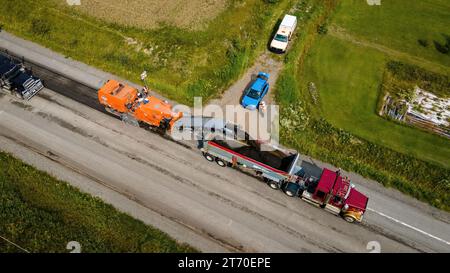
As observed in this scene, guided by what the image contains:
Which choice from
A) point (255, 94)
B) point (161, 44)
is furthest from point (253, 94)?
point (161, 44)

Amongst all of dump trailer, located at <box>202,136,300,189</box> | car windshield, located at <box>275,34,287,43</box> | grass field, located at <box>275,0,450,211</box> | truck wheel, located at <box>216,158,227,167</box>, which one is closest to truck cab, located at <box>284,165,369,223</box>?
dump trailer, located at <box>202,136,300,189</box>

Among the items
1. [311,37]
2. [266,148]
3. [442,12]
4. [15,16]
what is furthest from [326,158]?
[15,16]

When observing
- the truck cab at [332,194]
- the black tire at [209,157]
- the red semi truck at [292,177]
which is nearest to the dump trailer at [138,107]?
the black tire at [209,157]

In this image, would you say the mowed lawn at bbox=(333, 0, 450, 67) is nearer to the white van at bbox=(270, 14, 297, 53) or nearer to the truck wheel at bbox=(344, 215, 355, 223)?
the white van at bbox=(270, 14, 297, 53)

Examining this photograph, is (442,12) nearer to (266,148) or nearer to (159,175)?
(266,148)

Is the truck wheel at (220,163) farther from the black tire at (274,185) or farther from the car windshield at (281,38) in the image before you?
the car windshield at (281,38)
